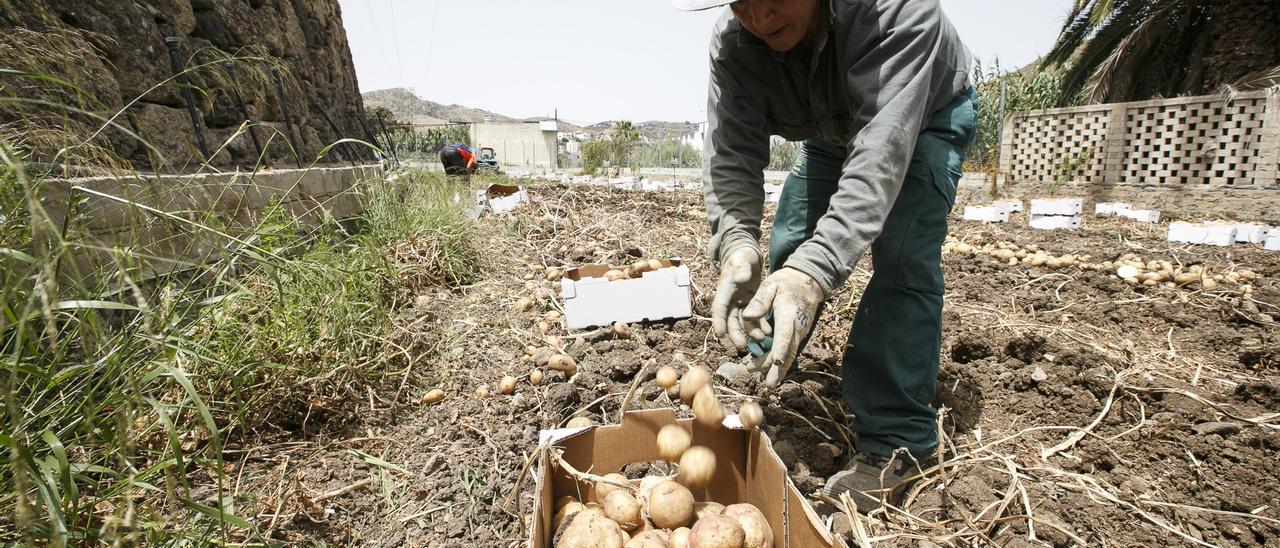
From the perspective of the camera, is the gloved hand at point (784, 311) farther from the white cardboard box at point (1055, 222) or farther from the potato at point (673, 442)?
the white cardboard box at point (1055, 222)

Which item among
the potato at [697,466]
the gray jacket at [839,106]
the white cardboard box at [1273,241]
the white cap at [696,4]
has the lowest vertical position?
the potato at [697,466]

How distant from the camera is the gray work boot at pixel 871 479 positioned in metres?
1.65

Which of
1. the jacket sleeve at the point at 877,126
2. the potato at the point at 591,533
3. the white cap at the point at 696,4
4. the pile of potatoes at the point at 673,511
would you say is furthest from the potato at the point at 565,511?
the white cap at the point at 696,4

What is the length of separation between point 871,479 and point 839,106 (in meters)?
1.08

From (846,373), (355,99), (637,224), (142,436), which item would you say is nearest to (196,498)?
(142,436)

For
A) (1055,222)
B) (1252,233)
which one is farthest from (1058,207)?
(1252,233)

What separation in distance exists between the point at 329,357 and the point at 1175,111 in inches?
374

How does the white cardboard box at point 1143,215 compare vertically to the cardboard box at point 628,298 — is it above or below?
above

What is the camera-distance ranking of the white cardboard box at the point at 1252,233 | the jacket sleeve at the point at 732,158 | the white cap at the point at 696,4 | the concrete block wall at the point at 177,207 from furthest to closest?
the white cardboard box at the point at 1252,233
the jacket sleeve at the point at 732,158
the white cap at the point at 696,4
the concrete block wall at the point at 177,207

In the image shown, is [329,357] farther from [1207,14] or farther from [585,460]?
[1207,14]

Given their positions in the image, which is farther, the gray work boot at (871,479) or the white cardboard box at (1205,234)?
the white cardboard box at (1205,234)

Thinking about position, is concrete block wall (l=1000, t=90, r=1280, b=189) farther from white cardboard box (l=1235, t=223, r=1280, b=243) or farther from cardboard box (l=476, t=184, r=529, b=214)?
cardboard box (l=476, t=184, r=529, b=214)

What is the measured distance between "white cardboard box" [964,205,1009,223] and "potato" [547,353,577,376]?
15.8 feet

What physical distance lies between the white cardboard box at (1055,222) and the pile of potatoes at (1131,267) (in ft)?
4.39
